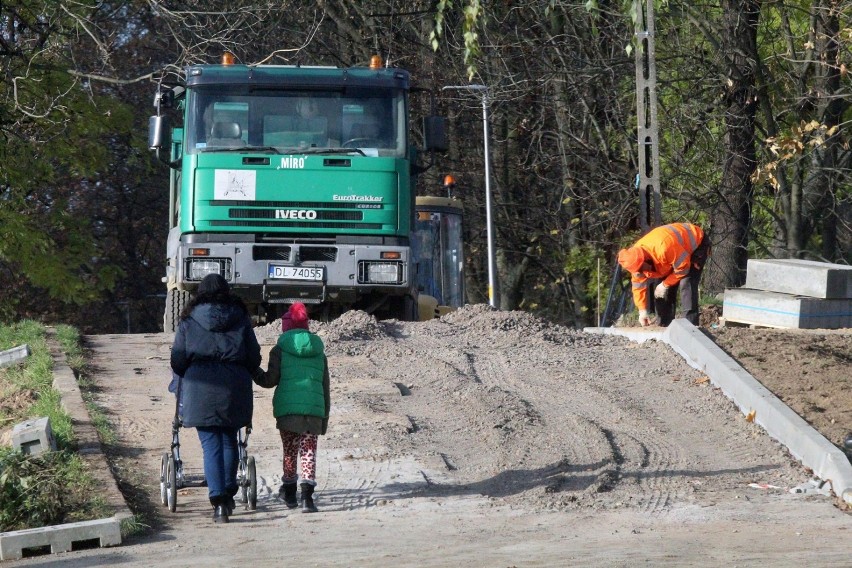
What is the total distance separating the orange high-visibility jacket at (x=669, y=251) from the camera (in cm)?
1430

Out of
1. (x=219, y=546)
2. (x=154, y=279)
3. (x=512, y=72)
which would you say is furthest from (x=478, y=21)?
(x=154, y=279)

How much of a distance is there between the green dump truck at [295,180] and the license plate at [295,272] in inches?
0.5

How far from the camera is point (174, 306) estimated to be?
16484 millimetres

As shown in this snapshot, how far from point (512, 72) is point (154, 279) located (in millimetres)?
13404

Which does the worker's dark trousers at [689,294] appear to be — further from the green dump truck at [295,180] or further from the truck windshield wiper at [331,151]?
the truck windshield wiper at [331,151]

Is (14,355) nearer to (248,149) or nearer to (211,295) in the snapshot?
(248,149)

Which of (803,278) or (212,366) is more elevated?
(803,278)

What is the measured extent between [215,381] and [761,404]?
4.46 metres

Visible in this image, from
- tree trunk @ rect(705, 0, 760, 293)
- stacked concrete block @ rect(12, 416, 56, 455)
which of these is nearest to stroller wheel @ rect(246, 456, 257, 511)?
stacked concrete block @ rect(12, 416, 56, 455)

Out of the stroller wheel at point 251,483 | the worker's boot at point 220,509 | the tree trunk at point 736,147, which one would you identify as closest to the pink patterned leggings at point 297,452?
the stroller wheel at point 251,483

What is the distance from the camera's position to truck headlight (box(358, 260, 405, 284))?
14.9 metres

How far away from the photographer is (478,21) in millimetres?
10773

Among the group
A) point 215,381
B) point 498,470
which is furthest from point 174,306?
point 215,381

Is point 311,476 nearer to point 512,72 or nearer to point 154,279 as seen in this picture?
point 512,72
